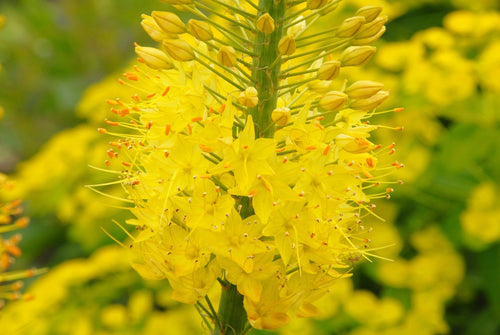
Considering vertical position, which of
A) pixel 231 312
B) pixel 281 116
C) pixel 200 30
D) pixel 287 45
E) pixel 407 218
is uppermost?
pixel 200 30

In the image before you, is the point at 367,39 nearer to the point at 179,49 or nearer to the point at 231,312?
the point at 179,49

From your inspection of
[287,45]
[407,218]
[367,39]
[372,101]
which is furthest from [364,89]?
[407,218]

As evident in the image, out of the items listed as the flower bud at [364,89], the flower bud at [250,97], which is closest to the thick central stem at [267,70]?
the flower bud at [250,97]

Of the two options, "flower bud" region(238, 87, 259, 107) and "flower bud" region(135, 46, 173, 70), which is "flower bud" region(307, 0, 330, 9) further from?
"flower bud" region(135, 46, 173, 70)

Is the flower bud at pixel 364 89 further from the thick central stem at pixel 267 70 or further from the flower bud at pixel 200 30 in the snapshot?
the flower bud at pixel 200 30

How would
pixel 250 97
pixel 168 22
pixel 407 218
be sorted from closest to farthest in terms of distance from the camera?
pixel 250 97, pixel 168 22, pixel 407 218

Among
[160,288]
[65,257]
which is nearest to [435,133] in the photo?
[160,288]
